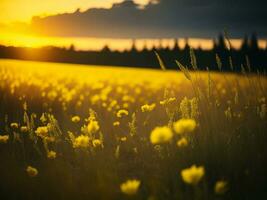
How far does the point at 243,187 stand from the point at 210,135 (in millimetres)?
647

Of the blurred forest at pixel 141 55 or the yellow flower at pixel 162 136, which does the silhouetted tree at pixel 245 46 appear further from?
the yellow flower at pixel 162 136

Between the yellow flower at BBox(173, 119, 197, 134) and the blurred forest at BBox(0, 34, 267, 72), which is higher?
the blurred forest at BBox(0, 34, 267, 72)

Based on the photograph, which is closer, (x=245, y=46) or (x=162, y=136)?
(x=162, y=136)

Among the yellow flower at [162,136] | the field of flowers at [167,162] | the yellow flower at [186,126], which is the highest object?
the yellow flower at [186,126]

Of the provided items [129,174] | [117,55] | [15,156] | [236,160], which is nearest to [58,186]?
[129,174]

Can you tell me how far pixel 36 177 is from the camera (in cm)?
348

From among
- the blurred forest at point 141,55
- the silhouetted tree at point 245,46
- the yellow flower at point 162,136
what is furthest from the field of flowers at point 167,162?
the silhouetted tree at point 245,46

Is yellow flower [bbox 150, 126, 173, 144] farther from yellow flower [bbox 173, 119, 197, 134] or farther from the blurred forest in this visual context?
the blurred forest

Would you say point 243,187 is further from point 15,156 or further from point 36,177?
point 15,156

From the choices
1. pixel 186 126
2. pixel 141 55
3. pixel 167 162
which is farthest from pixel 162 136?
pixel 141 55

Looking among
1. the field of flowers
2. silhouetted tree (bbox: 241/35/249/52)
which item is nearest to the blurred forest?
silhouetted tree (bbox: 241/35/249/52)

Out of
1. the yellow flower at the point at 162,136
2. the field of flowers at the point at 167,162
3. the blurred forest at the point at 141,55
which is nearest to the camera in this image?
the yellow flower at the point at 162,136

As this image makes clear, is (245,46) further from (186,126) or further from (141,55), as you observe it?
(186,126)

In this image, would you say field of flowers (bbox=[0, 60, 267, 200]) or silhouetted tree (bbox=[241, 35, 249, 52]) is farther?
silhouetted tree (bbox=[241, 35, 249, 52])
